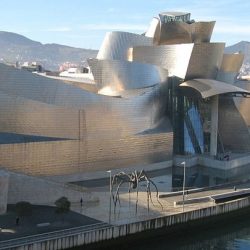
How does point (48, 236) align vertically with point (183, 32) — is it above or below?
below

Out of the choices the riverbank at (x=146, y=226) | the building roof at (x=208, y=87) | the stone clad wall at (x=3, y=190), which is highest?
the building roof at (x=208, y=87)

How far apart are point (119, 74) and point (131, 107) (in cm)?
321

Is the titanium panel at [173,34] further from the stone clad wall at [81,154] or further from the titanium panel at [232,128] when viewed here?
the stone clad wall at [81,154]

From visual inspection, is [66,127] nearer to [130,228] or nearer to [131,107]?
[131,107]

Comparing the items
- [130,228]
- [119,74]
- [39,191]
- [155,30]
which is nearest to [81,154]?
[39,191]

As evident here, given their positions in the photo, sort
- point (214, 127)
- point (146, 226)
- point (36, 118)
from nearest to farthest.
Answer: point (146, 226) → point (36, 118) → point (214, 127)

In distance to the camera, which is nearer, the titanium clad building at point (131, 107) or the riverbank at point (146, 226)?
the riverbank at point (146, 226)

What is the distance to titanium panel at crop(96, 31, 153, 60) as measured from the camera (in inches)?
1861

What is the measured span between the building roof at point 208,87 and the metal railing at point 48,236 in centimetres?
1993

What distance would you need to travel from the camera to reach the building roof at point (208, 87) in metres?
41.5

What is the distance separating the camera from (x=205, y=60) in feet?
148

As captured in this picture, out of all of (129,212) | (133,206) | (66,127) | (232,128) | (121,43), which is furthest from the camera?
(232,128)

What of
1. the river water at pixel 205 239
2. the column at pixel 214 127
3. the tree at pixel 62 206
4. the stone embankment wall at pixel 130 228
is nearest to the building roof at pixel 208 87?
the column at pixel 214 127

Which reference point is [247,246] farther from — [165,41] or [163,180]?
Result: [165,41]
